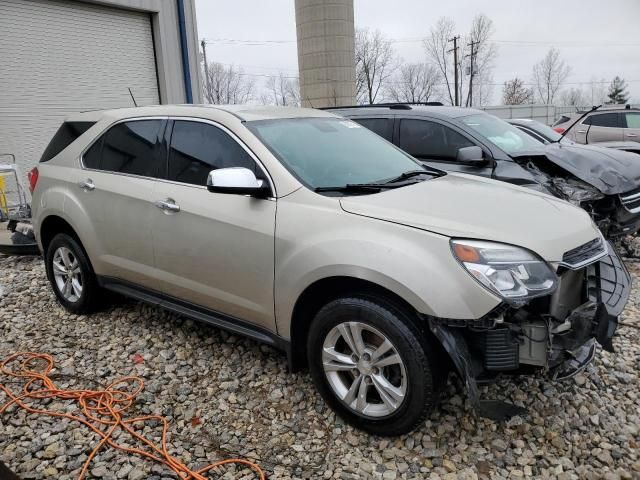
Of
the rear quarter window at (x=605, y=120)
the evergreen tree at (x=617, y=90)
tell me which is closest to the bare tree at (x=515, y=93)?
the evergreen tree at (x=617, y=90)

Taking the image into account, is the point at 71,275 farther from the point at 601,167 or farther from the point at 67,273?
the point at 601,167

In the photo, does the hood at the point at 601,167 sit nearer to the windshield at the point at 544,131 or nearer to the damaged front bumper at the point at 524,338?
the windshield at the point at 544,131

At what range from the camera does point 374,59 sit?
192 feet

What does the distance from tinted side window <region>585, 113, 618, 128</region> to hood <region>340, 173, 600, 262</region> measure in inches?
455

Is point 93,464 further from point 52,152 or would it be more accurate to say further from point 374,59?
point 374,59

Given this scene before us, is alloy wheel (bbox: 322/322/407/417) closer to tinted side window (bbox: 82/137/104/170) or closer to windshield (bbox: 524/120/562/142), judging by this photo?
tinted side window (bbox: 82/137/104/170)

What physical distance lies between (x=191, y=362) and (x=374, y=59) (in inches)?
2330

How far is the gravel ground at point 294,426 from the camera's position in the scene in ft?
8.63

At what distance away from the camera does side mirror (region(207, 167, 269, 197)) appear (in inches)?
115

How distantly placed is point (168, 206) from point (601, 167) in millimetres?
4695

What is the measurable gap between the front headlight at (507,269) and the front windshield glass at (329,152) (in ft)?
3.16

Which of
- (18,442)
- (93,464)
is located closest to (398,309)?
(93,464)

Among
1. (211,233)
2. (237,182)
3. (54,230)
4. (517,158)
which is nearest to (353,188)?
(237,182)

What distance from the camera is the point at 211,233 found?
322 centimetres
